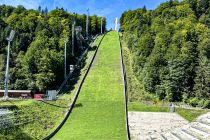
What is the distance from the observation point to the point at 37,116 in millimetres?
37500

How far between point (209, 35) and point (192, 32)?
251 cm

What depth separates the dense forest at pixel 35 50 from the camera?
5303 cm

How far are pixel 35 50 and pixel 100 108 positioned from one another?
17002mm

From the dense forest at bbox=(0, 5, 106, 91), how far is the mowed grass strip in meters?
4.80

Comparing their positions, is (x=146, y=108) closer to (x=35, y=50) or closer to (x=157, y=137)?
(x=157, y=137)

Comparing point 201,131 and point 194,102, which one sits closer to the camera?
point 201,131

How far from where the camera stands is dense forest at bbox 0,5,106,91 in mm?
53031

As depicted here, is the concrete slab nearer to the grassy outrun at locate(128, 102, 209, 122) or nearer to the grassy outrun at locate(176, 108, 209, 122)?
the grassy outrun at locate(176, 108, 209, 122)

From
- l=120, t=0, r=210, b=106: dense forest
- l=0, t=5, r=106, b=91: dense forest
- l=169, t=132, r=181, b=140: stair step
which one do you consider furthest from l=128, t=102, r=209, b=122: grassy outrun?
l=0, t=5, r=106, b=91: dense forest

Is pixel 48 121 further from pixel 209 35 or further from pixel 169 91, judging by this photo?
pixel 209 35

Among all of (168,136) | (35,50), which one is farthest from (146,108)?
(35,50)

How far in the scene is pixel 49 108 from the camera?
4128 cm

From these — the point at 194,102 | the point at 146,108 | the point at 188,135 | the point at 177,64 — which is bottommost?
the point at 188,135

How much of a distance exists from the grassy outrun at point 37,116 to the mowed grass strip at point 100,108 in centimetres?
112
